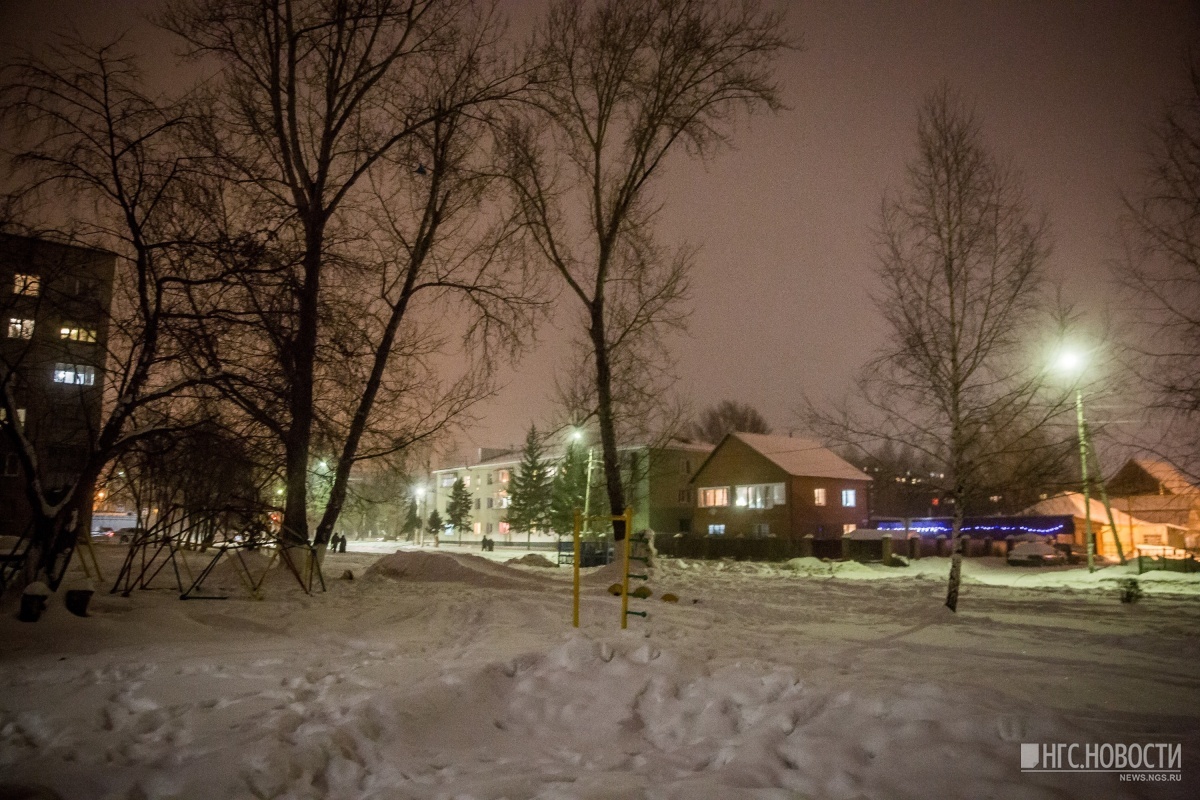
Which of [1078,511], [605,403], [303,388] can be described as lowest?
[1078,511]

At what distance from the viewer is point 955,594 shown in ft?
42.9

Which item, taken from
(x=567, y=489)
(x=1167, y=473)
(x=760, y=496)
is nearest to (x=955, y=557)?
(x=1167, y=473)

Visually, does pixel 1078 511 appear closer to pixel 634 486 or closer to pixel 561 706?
pixel 634 486

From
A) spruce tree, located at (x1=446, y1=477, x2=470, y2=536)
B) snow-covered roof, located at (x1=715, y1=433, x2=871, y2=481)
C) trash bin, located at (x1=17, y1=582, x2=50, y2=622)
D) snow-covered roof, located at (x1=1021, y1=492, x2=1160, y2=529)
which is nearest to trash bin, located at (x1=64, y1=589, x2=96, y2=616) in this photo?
trash bin, located at (x1=17, y1=582, x2=50, y2=622)

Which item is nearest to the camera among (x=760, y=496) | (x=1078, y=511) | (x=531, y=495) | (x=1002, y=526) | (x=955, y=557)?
(x=955, y=557)

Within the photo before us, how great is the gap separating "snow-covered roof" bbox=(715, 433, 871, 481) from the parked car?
1474 cm

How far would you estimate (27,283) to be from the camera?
10.4 meters

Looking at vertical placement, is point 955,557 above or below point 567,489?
below

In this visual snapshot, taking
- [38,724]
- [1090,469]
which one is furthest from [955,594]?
[38,724]

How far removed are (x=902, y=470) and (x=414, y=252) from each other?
1294 centimetres

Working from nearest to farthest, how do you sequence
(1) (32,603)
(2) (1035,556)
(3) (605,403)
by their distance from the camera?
1. (1) (32,603)
2. (3) (605,403)
3. (2) (1035,556)

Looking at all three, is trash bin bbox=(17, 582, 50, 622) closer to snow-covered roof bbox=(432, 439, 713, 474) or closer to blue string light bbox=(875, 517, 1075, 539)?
blue string light bbox=(875, 517, 1075, 539)

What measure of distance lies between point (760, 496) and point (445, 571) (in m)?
35.4

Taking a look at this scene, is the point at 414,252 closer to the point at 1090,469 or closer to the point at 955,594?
the point at 955,594
